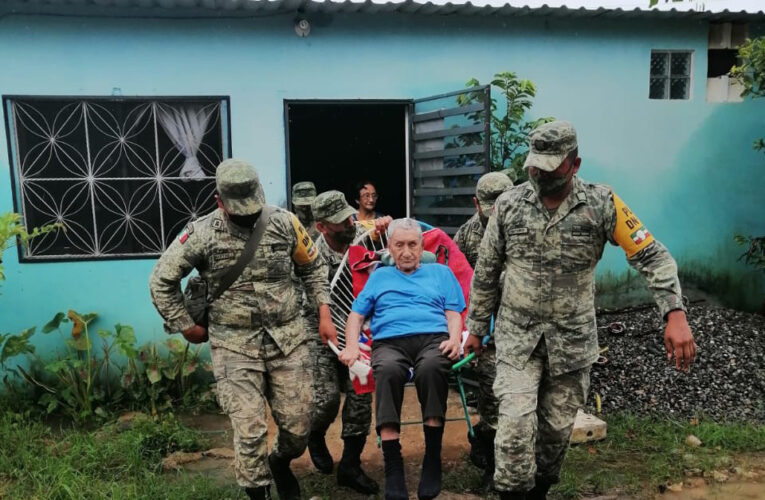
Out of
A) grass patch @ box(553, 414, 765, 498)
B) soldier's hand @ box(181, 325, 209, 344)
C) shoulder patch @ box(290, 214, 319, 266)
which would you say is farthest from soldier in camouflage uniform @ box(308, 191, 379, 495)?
grass patch @ box(553, 414, 765, 498)

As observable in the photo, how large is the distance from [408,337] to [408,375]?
229 mm

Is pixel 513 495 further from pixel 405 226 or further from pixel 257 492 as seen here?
pixel 405 226

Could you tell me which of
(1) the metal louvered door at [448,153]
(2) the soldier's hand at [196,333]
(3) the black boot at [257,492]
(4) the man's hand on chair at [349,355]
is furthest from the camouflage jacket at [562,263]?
(1) the metal louvered door at [448,153]

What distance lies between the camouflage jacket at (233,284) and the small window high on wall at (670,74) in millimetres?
5072

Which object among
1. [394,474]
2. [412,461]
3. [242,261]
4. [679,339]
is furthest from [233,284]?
[679,339]

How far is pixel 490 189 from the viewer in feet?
13.8

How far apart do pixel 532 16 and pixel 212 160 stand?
3.31 m

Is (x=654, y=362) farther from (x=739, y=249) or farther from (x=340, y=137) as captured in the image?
(x=340, y=137)

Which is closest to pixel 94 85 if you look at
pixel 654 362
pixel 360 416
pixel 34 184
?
pixel 34 184

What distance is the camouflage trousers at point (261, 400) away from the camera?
321cm

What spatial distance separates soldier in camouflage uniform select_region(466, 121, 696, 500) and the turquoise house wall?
127 inches

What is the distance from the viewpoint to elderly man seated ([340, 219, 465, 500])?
332cm

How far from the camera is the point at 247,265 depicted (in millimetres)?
3309

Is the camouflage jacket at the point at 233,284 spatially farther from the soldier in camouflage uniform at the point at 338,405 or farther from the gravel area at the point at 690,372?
the gravel area at the point at 690,372
